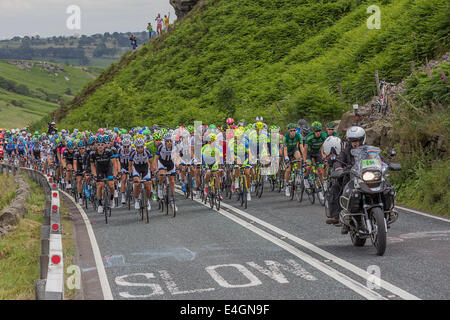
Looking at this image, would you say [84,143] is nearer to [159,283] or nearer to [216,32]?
[159,283]

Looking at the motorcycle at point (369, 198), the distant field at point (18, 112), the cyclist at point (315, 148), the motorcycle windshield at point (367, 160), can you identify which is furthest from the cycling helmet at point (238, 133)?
the distant field at point (18, 112)

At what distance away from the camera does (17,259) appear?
463 inches

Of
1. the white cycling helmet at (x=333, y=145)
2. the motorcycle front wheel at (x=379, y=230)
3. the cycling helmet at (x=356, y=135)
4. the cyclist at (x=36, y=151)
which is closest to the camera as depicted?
the motorcycle front wheel at (x=379, y=230)

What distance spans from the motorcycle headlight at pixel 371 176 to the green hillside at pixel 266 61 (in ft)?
48.9

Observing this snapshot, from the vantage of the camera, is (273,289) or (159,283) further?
(159,283)

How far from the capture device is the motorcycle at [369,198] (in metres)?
9.20

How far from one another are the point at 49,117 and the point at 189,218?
188 ft

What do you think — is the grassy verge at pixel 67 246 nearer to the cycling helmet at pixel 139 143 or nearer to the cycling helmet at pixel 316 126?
the cycling helmet at pixel 139 143

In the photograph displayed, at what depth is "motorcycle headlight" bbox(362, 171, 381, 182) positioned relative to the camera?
30.3 feet

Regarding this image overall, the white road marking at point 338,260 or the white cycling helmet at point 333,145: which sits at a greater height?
the white cycling helmet at point 333,145

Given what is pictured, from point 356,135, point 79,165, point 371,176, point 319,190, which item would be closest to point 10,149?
point 79,165

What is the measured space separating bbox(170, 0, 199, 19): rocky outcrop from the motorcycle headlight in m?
63.1

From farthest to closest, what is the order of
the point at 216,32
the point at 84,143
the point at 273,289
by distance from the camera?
the point at 216,32
the point at 84,143
the point at 273,289
